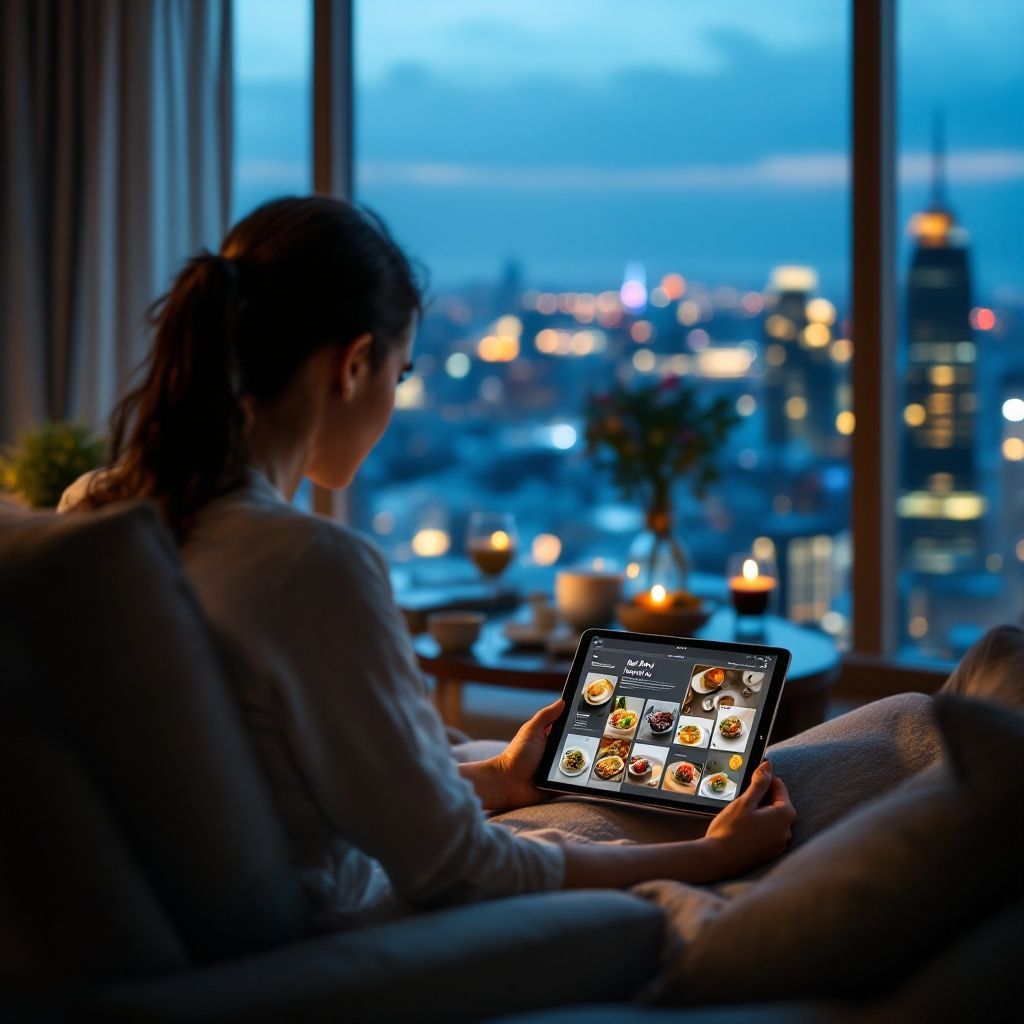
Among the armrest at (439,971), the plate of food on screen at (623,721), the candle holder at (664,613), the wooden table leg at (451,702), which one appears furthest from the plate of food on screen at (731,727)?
the wooden table leg at (451,702)

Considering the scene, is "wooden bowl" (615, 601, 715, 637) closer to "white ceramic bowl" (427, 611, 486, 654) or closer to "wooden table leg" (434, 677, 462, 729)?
"white ceramic bowl" (427, 611, 486, 654)

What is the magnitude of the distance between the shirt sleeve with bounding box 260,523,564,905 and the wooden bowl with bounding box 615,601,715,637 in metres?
1.31

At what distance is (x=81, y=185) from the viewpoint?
4.18 meters

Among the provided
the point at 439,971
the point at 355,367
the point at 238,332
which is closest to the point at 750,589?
the point at 355,367

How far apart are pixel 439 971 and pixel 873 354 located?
280cm

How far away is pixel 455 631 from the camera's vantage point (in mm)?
2428

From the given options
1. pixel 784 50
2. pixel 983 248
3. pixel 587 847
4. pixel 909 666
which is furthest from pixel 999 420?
pixel 587 847

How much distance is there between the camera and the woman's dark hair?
123 centimetres

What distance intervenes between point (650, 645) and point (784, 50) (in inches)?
102

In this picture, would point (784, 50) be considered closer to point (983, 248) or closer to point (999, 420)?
point (983, 248)

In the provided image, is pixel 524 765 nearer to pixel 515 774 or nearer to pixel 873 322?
pixel 515 774

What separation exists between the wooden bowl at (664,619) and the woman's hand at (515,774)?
2.68ft

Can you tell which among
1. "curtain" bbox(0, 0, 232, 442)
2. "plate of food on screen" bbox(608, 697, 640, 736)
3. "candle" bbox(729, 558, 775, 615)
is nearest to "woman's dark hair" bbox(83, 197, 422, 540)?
"plate of food on screen" bbox(608, 697, 640, 736)

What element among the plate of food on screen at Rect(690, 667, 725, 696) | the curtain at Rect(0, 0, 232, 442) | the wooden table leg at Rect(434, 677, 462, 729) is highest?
the curtain at Rect(0, 0, 232, 442)
